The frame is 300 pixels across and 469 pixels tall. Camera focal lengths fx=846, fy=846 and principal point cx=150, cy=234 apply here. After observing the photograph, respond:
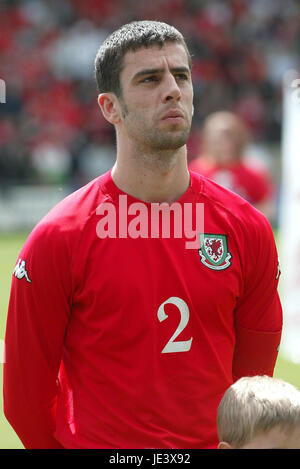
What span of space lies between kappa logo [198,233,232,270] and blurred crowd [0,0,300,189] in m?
14.8

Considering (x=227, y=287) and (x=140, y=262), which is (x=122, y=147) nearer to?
(x=140, y=262)

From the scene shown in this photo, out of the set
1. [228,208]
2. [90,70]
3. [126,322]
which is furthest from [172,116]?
[90,70]

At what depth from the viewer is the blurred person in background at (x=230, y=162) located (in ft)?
28.2

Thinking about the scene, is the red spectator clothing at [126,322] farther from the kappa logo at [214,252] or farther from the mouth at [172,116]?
the mouth at [172,116]

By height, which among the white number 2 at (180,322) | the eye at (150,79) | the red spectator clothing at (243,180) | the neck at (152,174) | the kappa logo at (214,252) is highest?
the red spectator clothing at (243,180)

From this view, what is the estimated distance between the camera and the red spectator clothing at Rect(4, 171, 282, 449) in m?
2.76

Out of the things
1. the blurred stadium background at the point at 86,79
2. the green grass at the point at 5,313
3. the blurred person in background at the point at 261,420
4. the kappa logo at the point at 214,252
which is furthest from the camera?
the blurred stadium background at the point at 86,79

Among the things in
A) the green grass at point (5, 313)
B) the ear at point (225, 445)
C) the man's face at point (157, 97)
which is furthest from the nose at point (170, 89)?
the green grass at point (5, 313)

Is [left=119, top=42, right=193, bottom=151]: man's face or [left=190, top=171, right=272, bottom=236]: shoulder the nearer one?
[left=119, top=42, right=193, bottom=151]: man's face

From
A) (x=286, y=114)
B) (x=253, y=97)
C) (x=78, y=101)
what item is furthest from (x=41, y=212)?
(x=286, y=114)

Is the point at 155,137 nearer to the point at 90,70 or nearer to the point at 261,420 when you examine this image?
the point at 261,420

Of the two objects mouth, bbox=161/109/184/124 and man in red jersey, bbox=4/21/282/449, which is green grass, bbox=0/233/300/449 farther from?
mouth, bbox=161/109/184/124

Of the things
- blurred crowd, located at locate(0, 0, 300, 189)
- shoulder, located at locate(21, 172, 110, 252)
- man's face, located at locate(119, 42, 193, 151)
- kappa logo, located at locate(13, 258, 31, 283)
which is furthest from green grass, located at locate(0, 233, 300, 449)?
man's face, located at locate(119, 42, 193, 151)

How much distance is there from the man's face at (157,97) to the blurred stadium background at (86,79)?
1407 cm
